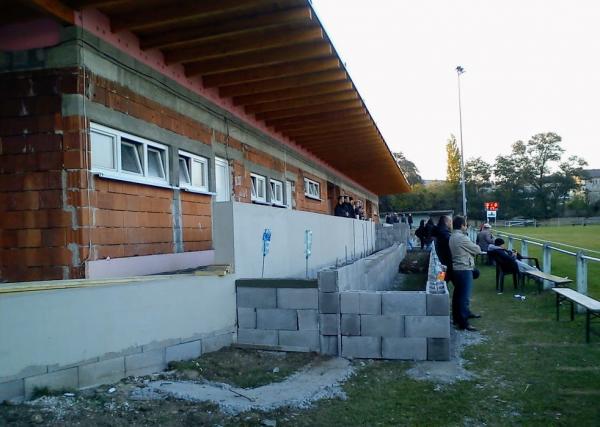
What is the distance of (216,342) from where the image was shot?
19.8 feet

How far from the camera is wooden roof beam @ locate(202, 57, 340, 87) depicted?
26.2ft

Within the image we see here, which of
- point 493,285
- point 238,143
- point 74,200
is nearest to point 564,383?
point 74,200

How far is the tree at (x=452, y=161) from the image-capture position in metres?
77.8

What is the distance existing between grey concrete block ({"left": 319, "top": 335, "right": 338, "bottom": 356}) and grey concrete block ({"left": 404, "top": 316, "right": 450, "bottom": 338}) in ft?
2.78

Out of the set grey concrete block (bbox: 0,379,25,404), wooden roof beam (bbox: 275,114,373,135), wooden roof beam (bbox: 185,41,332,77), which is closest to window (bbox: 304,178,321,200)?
wooden roof beam (bbox: 275,114,373,135)

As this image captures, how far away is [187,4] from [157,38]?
111cm

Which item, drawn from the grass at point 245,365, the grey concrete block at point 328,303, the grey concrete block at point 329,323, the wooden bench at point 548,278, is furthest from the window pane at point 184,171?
the wooden bench at point 548,278

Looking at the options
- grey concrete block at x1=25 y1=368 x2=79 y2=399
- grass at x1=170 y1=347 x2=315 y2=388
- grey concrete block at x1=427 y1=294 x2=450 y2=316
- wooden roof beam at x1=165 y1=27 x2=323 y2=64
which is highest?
wooden roof beam at x1=165 y1=27 x2=323 y2=64

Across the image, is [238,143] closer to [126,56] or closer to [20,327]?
[126,56]

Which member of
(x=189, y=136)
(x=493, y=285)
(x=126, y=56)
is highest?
(x=126, y=56)

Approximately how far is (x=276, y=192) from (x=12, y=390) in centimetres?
917

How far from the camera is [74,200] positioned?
5695 millimetres

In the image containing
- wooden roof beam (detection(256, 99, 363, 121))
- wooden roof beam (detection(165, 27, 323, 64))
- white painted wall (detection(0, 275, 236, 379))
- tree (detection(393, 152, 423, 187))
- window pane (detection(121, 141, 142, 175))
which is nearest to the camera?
white painted wall (detection(0, 275, 236, 379))

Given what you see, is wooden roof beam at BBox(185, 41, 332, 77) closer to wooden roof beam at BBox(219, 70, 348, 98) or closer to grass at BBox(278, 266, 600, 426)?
wooden roof beam at BBox(219, 70, 348, 98)
